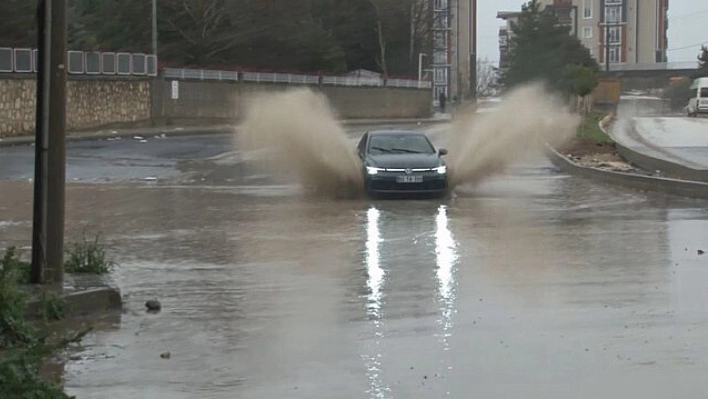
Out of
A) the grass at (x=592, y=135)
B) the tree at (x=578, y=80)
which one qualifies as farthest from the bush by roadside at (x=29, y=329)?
the tree at (x=578, y=80)

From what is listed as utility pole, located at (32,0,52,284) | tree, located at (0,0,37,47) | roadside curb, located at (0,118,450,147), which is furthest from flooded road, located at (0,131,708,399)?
tree, located at (0,0,37,47)

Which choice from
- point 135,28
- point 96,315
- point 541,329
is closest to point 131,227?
point 96,315

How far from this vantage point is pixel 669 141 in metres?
41.4

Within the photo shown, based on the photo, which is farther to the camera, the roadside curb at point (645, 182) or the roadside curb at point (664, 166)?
the roadside curb at point (664, 166)

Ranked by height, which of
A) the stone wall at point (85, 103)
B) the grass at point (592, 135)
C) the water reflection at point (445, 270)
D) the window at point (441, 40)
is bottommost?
the water reflection at point (445, 270)

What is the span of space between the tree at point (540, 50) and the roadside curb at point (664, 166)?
33.8 metres

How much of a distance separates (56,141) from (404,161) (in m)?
12.9

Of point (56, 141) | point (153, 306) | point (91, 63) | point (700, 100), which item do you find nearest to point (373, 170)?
point (56, 141)

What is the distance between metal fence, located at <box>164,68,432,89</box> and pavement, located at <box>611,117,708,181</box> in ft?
66.8

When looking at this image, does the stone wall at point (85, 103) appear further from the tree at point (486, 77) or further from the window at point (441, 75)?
the window at point (441, 75)

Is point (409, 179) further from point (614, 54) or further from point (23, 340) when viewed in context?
point (614, 54)

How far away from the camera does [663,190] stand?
24.0 metres

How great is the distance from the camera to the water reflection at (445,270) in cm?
1041

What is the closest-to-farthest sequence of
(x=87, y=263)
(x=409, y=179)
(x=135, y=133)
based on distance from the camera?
(x=87, y=263) < (x=409, y=179) < (x=135, y=133)
